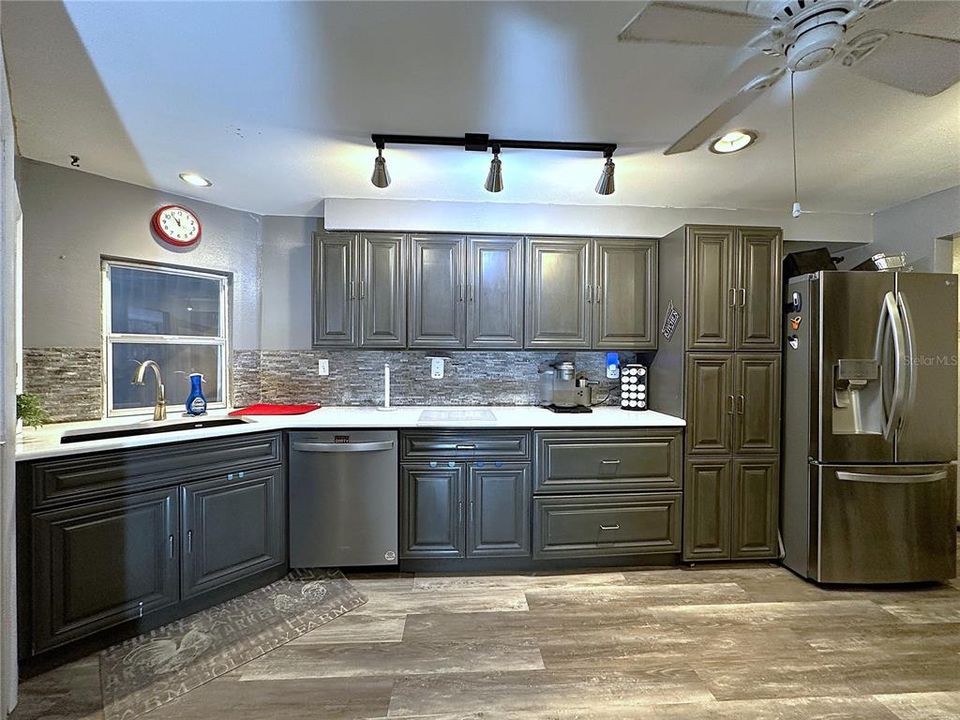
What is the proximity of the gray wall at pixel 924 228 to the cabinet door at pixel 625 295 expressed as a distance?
5.65 ft

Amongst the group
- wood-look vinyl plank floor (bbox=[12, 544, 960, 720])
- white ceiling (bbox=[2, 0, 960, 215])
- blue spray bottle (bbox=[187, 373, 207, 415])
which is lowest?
wood-look vinyl plank floor (bbox=[12, 544, 960, 720])

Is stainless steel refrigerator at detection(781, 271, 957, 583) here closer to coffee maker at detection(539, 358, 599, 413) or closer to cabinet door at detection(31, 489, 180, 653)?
coffee maker at detection(539, 358, 599, 413)

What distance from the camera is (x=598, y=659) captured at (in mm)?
1909

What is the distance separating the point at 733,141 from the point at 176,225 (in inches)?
132

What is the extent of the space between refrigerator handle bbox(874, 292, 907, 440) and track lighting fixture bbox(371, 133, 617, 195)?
1.75 meters

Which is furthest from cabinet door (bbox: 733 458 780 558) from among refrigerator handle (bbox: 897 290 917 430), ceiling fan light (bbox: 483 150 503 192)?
ceiling fan light (bbox: 483 150 503 192)

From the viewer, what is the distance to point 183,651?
1.96 meters

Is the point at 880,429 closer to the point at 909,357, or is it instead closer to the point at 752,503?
the point at 909,357

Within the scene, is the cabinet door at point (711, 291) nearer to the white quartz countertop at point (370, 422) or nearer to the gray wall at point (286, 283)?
the white quartz countertop at point (370, 422)

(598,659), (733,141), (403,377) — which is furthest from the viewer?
(403,377)

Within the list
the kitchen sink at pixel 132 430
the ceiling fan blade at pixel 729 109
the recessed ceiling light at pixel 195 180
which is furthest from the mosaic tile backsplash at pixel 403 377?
the ceiling fan blade at pixel 729 109

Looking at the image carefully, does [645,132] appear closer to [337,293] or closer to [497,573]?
[337,293]

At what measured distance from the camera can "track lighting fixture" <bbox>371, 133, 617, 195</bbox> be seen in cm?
207

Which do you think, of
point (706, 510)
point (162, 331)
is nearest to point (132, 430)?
point (162, 331)
